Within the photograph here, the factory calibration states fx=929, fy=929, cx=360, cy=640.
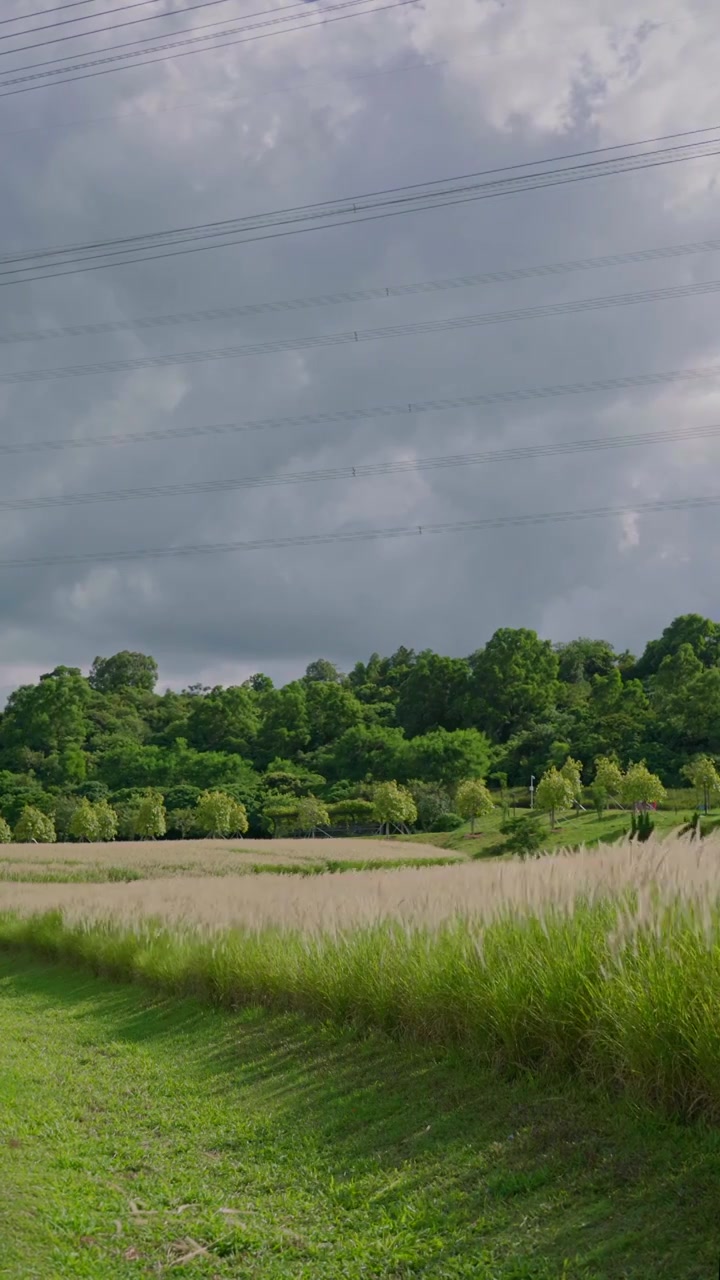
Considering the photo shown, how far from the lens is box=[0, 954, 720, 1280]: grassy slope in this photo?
11.4 feet

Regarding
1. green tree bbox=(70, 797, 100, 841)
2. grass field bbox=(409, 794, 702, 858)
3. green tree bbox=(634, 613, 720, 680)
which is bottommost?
grass field bbox=(409, 794, 702, 858)

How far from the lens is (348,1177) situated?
444 cm

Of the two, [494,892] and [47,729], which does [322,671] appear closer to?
[47,729]

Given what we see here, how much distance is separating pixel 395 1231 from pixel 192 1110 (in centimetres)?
251

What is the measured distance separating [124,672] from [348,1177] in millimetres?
112138

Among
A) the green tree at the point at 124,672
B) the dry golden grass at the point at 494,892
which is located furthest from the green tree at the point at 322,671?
the dry golden grass at the point at 494,892

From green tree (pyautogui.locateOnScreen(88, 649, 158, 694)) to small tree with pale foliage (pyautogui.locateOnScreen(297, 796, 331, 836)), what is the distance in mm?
56062

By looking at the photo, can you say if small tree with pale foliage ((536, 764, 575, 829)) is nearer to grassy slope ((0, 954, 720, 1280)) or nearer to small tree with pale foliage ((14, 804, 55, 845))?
small tree with pale foliage ((14, 804, 55, 845))

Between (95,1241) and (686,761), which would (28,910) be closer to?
(95,1241)

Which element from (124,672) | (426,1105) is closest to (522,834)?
(426,1105)

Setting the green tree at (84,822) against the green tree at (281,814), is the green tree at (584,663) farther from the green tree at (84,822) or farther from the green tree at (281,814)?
the green tree at (84,822)

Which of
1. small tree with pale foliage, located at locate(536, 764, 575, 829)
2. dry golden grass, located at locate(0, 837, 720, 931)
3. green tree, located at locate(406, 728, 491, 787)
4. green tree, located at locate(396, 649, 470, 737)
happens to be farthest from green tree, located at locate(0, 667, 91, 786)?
dry golden grass, located at locate(0, 837, 720, 931)

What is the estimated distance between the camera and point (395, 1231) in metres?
3.81

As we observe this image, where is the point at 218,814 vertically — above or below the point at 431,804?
above
